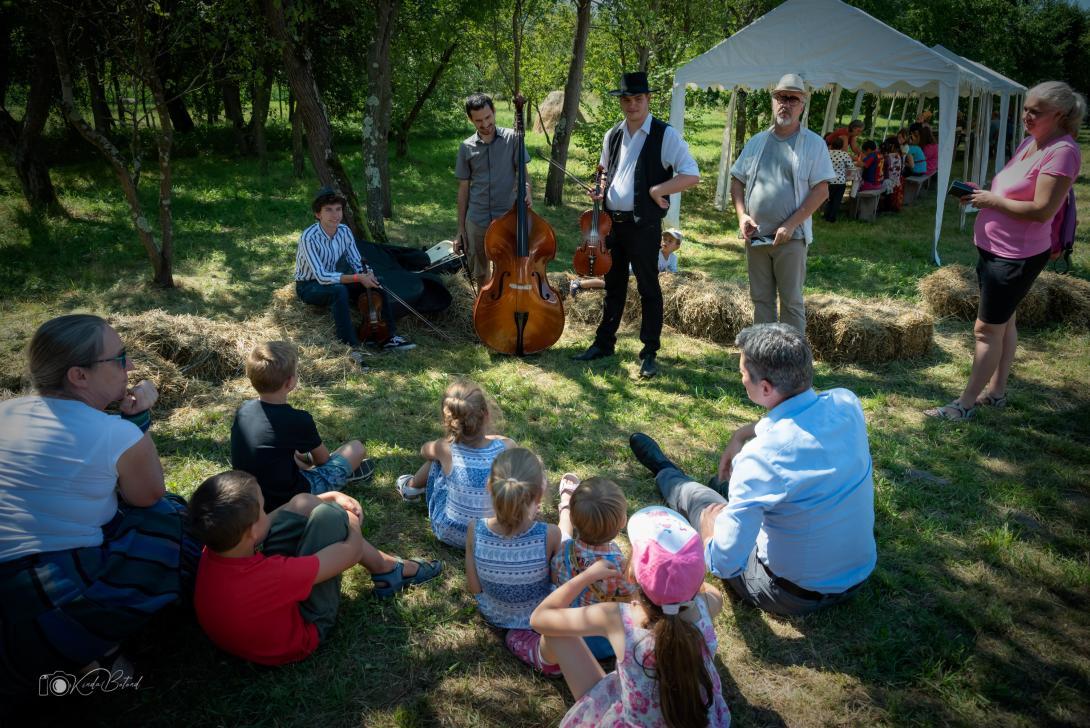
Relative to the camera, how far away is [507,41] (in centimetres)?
1402

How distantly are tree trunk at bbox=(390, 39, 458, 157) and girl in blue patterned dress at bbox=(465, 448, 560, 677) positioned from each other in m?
12.6

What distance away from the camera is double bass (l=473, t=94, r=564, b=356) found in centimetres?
494

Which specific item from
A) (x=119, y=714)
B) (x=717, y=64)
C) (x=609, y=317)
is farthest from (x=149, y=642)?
(x=717, y=64)

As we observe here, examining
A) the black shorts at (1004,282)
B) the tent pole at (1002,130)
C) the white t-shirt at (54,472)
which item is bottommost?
the white t-shirt at (54,472)

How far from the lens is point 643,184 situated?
461 centimetres

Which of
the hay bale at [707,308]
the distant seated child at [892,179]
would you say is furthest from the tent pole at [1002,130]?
the hay bale at [707,308]

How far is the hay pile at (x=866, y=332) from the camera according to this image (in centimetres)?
528

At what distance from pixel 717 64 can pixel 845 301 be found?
530 cm

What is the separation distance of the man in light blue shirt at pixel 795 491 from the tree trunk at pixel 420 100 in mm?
12553

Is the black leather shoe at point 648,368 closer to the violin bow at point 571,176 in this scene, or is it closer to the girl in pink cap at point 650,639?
the violin bow at point 571,176

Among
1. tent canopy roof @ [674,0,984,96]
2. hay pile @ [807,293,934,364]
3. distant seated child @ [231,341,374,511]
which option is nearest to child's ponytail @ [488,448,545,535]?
distant seated child @ [231,341,374,511]

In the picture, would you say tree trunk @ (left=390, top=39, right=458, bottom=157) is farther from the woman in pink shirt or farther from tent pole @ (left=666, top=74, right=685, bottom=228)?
the woman in pink shirt

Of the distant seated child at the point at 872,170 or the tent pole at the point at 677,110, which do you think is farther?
the distant seated child at the point at 872,170

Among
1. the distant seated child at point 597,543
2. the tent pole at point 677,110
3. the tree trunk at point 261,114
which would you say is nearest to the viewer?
the distant seated child at point 597,543
